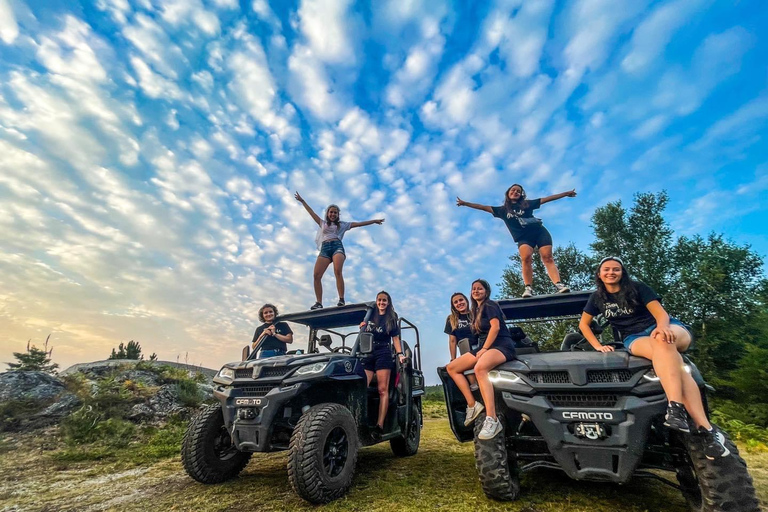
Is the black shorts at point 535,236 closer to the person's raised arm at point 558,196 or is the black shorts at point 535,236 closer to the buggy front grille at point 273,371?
the person's raised arm at point 558,196

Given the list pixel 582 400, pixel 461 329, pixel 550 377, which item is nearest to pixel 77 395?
pixel 461 329

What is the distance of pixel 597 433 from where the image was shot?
2.62 meters

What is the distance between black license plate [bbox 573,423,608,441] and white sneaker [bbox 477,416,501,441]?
0.62 meters

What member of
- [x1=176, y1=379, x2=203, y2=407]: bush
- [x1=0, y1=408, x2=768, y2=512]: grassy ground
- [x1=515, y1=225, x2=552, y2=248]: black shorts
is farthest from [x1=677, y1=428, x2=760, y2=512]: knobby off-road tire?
[x1=176, y1=379, x2=203, y2=407]: bush

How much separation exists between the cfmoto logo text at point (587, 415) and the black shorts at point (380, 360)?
2.57 meters

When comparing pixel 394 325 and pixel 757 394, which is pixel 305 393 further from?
pixel 757 394

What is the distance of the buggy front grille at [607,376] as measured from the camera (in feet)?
8.95

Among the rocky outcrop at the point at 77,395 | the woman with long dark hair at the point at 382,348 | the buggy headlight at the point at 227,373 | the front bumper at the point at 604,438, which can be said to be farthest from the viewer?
the rocky outcrop at the point at 77,395

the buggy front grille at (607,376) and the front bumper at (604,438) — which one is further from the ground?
the buggy front grille at (607,376)

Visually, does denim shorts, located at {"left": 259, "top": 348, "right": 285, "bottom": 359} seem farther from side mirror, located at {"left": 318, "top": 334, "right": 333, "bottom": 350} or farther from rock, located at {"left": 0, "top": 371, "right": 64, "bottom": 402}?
rock, located at {"left": 0, "top": 371, "right": 64, "bottom": 402}

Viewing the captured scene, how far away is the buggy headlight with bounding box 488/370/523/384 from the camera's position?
3.12 m

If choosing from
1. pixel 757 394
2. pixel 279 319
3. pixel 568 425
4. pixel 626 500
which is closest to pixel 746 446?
pixel 757 394

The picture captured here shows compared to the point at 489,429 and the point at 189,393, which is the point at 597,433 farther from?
the point at 189,393

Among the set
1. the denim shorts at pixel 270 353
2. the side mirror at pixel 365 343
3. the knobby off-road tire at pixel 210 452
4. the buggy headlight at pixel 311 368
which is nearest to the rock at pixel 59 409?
the denim shorts at pixel 270 353
